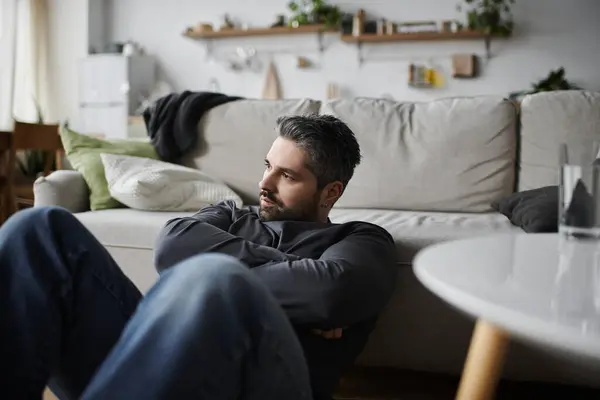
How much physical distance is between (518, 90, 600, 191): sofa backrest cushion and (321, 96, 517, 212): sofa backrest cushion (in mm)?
51

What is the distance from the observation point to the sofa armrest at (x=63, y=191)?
2260mm

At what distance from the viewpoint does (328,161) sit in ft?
4.56

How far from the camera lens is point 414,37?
509 centimetres

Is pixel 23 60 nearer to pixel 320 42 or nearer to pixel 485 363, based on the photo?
pixel 320 42

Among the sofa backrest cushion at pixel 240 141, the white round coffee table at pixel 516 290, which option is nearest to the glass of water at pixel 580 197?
the white round coffee table at pixel 516 290

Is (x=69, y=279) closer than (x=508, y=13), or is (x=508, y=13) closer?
(x=69, y=279)

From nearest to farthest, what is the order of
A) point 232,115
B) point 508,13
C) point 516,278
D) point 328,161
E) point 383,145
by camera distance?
point 516,278
point 328,161
point 383,145
point 232,115
point 508,13


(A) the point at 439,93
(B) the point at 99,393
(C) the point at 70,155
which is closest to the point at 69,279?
(B) the point at 99,393

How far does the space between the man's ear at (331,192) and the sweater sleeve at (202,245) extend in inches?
8.7

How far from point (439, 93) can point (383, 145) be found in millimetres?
2886

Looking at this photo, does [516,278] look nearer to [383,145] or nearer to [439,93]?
[383,145]

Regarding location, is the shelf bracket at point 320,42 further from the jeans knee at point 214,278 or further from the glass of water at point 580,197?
the jeans knee at point 214,278

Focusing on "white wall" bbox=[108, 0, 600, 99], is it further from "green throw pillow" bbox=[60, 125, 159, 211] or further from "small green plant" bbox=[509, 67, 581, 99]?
"green throw pillow" bbox=[60, 125, 159, 211]

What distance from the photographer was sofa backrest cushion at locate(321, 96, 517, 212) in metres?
2.37
